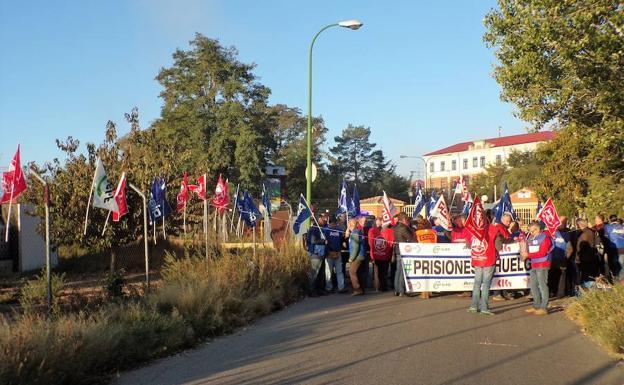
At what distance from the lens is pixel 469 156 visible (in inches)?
4035

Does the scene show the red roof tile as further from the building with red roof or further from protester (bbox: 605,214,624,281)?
protester (bbox: 605,214,624,281)

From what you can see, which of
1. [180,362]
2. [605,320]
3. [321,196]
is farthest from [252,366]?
[321,196]

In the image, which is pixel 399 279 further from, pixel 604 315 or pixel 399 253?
pixel 604 315

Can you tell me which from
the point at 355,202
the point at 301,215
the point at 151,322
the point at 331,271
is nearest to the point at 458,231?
the point at 331,271

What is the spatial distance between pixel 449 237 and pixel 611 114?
4980 millimetres

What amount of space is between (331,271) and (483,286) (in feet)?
13.2

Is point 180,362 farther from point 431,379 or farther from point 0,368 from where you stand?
point 431,379

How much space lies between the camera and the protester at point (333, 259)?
13.8m

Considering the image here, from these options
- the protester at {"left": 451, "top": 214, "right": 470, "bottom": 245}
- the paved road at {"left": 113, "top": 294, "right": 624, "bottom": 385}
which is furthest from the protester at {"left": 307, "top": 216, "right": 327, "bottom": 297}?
the protester at {"left": 451, "top": 214, "right": 470, "bottom": 245}

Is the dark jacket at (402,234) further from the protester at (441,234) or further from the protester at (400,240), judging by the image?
the protester at (441,234)

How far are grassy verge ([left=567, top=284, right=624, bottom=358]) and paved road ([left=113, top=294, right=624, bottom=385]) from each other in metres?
0.17

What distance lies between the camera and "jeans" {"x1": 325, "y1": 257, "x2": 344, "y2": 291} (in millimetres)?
13875

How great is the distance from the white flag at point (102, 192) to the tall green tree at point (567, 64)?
7976 millimetres

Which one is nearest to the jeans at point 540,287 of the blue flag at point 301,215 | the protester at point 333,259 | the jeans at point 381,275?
the jeans at point 381,275
